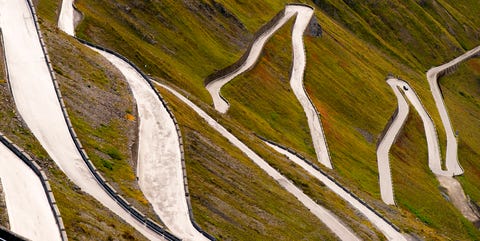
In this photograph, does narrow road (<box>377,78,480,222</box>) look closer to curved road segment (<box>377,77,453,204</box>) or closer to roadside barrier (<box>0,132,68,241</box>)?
curved road segment (<box>377,77,453,204</box>)

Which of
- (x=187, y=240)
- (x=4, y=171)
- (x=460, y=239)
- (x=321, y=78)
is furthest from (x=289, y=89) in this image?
(x=4, y=171)

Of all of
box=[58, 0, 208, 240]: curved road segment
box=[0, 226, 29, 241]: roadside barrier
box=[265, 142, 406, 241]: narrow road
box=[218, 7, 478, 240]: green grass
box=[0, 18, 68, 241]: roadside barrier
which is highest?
box=[218, 7, 478, 240]: green grass

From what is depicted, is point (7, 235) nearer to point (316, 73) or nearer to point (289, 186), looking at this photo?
point (289, 186)

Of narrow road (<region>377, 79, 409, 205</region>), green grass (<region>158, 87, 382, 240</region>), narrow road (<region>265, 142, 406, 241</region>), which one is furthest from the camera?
narrow road (<region>377, 79, 409, 205</region>)

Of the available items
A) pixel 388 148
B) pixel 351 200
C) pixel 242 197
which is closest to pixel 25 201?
pixel 242 197

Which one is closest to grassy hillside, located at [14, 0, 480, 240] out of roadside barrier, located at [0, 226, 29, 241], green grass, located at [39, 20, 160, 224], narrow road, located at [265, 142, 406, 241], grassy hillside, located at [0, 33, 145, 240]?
green grass, located at [39, 20, 160, 224]

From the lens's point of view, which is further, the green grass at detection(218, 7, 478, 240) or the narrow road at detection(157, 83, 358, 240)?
the green grass at detection(218, 7, 478, 240)

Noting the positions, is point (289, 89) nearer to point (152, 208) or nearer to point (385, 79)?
point (385, 79)
